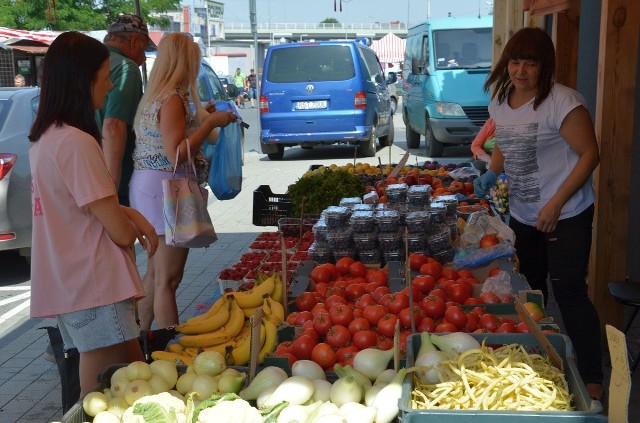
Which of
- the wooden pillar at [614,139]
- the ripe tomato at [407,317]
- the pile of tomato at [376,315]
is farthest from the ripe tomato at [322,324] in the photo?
the wooden pillar at [614,139]

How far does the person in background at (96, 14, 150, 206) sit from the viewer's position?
491 cm

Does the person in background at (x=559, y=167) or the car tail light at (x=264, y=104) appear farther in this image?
the car tail light at (x=264, y=104)

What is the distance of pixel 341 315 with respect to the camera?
12.8 ft

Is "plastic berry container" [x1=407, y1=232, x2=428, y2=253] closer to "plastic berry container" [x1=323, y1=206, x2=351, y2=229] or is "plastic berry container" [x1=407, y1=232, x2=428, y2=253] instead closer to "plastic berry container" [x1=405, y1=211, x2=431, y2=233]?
"plastic berry container" [x1=405, y1=211, x2=431, y2=233]

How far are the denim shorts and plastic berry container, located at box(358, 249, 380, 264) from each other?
2.07 m

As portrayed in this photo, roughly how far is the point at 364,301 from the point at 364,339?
49 centimetres

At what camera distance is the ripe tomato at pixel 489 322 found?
147 inches

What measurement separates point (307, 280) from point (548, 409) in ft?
7.50

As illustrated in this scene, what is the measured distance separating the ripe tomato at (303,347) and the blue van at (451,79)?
38.8 feet

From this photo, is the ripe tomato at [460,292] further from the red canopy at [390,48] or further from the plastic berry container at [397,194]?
the red canopy at [390,48]

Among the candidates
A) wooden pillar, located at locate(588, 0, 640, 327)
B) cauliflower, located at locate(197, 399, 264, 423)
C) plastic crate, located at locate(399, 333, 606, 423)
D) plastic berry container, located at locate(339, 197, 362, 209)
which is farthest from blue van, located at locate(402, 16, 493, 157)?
cauliflower, located at locate(197, 399, 264, 423)

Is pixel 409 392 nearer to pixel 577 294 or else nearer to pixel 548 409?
pixel 548 409

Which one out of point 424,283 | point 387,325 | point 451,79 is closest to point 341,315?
point 387,325

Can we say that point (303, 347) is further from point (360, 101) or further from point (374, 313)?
point (360, 101)
